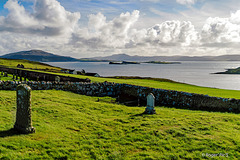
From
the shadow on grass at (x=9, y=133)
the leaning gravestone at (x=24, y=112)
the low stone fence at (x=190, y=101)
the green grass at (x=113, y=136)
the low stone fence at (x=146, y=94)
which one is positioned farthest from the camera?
the low stone fence at (x=146, y=94)

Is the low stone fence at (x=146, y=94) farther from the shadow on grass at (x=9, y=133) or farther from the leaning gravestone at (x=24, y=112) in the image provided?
the shadow on grass at (x=9, y=133)

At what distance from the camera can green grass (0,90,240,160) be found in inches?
287

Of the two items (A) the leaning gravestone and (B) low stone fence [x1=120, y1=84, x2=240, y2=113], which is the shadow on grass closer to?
(A) the leaning gravestone

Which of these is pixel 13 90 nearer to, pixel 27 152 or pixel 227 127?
pixel 27 152

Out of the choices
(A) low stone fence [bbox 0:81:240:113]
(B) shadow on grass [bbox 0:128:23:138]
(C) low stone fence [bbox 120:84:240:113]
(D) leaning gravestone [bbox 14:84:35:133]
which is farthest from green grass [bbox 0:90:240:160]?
(A) low stone fence [bbox 0:81:240:113]

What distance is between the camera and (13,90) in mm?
17250

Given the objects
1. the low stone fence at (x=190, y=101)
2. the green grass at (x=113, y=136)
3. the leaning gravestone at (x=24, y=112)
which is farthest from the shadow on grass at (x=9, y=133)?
the low stone fence at (x=190, y=101)

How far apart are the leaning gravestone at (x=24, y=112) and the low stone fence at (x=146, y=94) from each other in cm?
1001

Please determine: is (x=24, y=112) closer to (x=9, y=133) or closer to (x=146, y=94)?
(x=9, y=133)

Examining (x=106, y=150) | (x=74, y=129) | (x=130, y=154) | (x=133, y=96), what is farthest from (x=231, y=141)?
(x=133, y=96)

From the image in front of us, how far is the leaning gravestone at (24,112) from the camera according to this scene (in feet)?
28.1

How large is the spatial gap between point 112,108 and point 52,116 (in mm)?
5312

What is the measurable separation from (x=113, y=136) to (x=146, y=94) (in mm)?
12042

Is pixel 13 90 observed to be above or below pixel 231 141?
above
